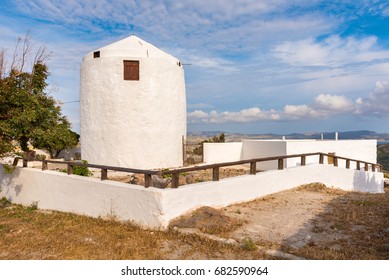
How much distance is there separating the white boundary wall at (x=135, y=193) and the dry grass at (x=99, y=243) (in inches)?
13.9

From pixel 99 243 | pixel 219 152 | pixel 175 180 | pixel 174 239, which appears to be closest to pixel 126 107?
pixel 219 152

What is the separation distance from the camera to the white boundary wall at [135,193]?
21.4 ft

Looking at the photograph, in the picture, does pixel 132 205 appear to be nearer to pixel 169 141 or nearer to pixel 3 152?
pixel 3 152

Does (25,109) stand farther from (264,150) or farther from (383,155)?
(383,155)

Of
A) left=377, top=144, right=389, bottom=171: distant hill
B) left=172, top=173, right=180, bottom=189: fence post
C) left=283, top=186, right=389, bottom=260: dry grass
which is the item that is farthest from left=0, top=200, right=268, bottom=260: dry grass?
left=377, top=144, right=389, bottom=171: distant hill

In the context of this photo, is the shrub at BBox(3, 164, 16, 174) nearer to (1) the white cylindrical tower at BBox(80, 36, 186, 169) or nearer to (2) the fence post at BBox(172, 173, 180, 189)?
(1) the white cylindrical tower at BBox(80, 36, 186, 169)

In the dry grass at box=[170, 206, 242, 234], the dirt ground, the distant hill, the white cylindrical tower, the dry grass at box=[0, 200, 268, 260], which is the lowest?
the distant hill

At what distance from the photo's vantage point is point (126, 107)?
15.4 m

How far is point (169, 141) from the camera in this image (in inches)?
651

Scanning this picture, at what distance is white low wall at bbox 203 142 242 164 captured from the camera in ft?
69.5

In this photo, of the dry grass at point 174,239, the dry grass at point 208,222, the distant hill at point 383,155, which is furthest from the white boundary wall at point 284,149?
the distant hill at point 383,155

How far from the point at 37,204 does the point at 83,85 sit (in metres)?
8.03

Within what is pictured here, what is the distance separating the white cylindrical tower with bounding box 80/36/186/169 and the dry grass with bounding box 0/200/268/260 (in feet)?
26.0
